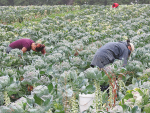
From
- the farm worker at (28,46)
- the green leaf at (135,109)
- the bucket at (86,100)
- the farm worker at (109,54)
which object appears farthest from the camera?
the farm worker at (28,46)

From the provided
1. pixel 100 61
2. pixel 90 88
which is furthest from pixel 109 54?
pixel 90 88

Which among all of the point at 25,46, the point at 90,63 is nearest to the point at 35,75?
the point at 90,63

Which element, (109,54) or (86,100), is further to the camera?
→ (109,54)

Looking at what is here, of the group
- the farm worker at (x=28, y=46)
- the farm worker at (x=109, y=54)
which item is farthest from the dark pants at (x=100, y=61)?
the farm worker at (x=28, y=46)

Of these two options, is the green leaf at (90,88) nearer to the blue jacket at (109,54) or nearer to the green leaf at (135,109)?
the green leaf at (135,109)

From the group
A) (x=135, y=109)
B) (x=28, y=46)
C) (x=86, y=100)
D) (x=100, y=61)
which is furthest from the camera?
(x=28, y=46)

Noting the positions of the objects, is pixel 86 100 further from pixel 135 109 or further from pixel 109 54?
pixel 109 54

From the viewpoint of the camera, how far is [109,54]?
14.5ft

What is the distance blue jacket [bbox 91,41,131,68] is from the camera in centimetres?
431

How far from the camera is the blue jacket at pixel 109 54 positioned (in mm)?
4309

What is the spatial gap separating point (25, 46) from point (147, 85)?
14.4ft

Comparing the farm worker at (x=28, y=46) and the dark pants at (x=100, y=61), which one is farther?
the farm worker at (x=28, y=46)

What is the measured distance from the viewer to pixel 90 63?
Answer: 4566mm

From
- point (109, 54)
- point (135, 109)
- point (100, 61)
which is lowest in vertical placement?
point (100, 61)
